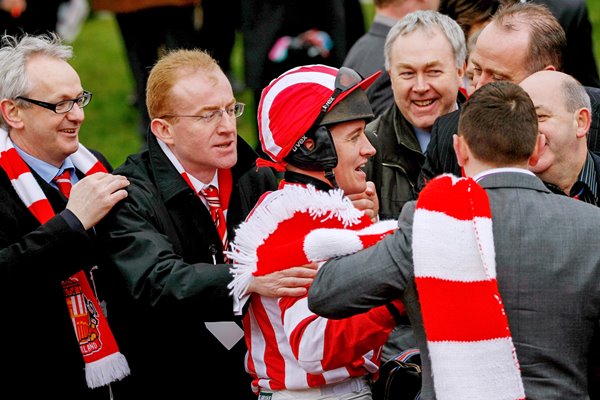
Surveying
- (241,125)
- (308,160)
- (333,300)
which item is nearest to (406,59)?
(308,160)

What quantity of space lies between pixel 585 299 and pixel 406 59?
96.9 inches

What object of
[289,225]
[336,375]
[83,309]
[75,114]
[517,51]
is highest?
[75,114]

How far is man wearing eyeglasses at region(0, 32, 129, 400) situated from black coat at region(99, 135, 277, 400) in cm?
10

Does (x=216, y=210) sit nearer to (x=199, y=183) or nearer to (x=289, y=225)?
(x=199, y=183)

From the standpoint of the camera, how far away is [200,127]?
4230 mm

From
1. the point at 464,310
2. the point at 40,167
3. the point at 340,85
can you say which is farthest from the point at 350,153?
the point at 40,167

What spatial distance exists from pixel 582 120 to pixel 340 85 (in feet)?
3.31

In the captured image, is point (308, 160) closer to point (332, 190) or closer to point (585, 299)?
point (332, 190)

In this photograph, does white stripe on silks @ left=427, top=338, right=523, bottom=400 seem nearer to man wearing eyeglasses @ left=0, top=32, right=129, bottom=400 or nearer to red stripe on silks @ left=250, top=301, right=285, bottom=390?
red stripe on silks @ left=250, top=301, right=285, bottom=390

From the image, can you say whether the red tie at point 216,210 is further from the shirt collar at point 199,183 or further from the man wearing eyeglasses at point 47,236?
the man wearing eyeglasses at point 47,236

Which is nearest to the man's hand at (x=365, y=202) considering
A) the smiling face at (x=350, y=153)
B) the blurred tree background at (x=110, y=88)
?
the smiling face at (x=350, y=153)

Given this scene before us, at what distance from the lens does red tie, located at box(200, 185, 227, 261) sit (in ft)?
14.1

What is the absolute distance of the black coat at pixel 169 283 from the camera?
3906 millimetres

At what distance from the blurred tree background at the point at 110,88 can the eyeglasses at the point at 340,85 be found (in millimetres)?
5524
